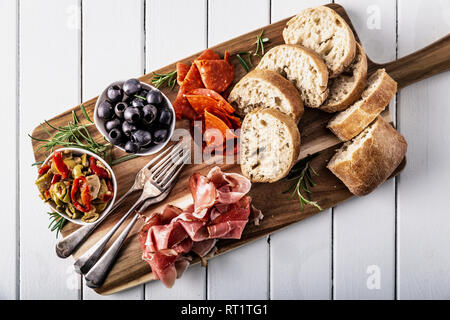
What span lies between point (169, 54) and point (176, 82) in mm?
149

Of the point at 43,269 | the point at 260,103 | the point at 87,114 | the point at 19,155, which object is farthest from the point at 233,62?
the point at 43,269

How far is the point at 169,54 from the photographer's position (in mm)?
1614

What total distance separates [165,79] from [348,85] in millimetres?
731

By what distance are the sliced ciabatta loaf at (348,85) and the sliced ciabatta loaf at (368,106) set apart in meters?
0.03

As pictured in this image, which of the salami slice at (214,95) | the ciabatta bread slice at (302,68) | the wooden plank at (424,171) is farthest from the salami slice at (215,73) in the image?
the wooden plank at (424,171)

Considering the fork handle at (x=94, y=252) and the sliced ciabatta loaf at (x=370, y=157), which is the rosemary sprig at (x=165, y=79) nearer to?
the fork handle at (x=94, y=252)

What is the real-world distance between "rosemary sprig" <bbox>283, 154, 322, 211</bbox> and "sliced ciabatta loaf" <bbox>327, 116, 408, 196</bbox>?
0.32 ft

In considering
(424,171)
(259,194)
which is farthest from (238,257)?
(424,171)

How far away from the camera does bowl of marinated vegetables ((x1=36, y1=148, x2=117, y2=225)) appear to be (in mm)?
1344

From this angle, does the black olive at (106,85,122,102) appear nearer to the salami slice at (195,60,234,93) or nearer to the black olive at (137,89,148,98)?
the black olive at (137,89,148,98)

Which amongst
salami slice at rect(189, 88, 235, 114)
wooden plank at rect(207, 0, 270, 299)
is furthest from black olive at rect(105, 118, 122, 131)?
wooden plank at rect(207, 0, 270, 299)

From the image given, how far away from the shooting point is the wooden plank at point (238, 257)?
5.25 feet
